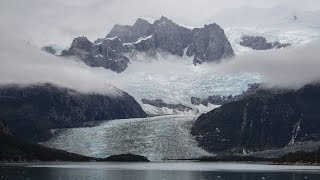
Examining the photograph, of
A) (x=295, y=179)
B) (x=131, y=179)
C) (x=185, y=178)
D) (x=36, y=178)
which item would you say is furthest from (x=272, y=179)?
(x=36, y=178)

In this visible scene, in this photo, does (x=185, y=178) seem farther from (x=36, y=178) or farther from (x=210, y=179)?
(x=36, y=178)

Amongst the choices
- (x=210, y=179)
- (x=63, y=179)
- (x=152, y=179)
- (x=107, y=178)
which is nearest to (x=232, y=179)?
(x=210, y=179)

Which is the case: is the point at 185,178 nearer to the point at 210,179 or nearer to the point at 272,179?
the point at 210,179

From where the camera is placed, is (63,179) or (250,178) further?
(250,178)

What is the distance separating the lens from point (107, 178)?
155m

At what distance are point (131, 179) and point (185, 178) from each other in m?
13.6

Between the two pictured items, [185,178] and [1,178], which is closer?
[1,178]

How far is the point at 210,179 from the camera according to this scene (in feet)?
506

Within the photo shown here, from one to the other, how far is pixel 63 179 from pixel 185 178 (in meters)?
29.0

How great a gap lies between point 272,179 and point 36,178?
2042 inches

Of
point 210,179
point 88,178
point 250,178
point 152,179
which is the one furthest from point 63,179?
point 250,178

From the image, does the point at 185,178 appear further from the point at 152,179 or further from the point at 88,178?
the point at 88,178

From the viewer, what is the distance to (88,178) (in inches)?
5989

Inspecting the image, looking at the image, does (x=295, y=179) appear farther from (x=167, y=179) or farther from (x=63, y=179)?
(x=63, y=179)
